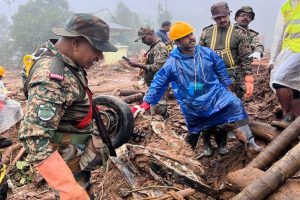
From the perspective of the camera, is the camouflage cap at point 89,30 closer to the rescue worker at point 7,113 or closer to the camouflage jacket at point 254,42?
the rescue worker at point 7,113

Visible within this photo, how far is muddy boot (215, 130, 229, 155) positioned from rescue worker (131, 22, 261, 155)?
35 centimetres

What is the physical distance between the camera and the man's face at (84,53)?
8.29 feet

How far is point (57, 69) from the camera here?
94.0 inches

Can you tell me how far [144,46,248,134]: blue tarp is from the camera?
4469mm

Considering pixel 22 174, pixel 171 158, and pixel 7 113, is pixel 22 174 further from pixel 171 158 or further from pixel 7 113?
pixel 171 158

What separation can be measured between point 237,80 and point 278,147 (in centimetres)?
204

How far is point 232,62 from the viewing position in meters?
5.36

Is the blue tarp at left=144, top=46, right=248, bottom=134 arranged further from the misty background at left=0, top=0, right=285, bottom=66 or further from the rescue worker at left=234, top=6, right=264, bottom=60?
the misty background at left=0, top=0, right=285, bottom=66

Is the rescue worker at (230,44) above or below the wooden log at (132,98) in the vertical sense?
above

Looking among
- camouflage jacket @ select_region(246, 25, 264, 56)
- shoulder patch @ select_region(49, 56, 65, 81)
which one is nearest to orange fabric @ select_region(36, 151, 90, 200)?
shoulder patch @ select_region(49, 56, 65, 81)

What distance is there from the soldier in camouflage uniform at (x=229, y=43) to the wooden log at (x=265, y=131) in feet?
2.25

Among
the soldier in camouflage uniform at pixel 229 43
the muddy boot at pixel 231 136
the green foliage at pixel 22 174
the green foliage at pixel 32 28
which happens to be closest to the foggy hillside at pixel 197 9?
the green foliage at pixel 32 28

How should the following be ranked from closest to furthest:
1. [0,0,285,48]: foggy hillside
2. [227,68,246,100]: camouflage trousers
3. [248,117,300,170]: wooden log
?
[248,117,300,170]: wooden log, [227,68,246,100]: camouflage trousers, [0,0,285,48]: foggy hillside

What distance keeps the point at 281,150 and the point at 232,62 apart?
6.65 feet
